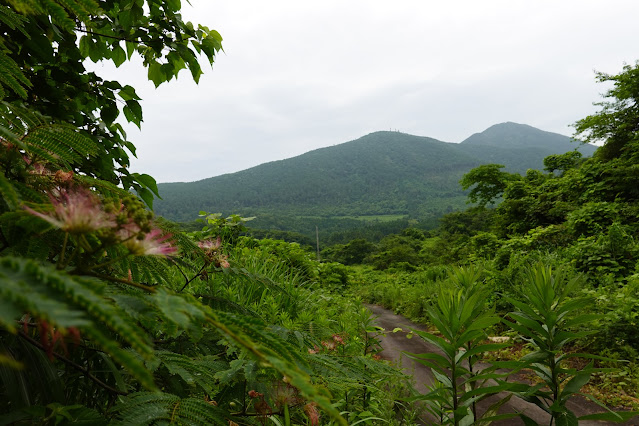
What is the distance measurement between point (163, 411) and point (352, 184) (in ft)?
436

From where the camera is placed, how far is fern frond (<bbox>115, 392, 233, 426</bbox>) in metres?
0.67

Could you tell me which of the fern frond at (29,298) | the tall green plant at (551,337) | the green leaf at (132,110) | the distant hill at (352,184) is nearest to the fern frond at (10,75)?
the fern frond at (29,298)

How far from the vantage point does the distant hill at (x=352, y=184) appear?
10275cm

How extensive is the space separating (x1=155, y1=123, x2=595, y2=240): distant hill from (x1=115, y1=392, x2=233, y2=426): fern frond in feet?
256

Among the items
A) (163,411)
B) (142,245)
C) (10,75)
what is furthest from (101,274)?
(10,75)

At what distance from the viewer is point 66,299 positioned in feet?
1.06

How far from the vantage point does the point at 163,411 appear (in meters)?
0.68

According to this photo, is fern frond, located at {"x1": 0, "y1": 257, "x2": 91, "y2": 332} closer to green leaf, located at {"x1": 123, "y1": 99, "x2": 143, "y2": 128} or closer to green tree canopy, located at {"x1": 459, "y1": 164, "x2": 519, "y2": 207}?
green leaf, located at {"x1": 123, "y1": 99, "x2": 143, "y2": 128}

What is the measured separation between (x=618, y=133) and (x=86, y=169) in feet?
61.6

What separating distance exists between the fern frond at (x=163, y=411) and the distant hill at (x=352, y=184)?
7812 centimetres

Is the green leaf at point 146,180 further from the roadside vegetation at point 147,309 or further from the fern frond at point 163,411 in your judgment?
the fern frond at point 163,411

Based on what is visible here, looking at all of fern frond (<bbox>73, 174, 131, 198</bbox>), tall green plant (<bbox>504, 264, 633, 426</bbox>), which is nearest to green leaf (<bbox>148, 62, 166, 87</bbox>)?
fern frond (<bbox>73, 174, 131, 198</bbox>)

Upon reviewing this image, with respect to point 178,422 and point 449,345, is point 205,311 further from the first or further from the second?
point 449,345

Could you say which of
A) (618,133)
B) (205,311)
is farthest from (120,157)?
(618,133)
